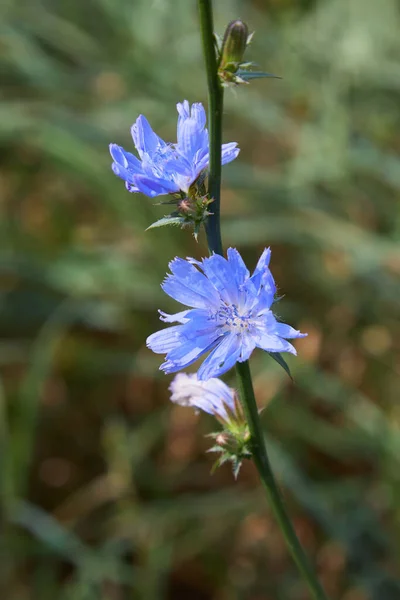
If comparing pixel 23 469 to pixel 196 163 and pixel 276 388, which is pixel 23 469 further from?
pixel 196 163

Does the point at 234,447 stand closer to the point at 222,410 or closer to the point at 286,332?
the point at 222,410

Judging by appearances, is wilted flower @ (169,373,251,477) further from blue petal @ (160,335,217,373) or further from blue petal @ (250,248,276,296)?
blue petal @ (250,248,276,296)

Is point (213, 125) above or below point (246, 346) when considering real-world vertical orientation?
above

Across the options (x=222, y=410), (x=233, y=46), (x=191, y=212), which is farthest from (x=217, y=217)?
(x=222, y=410)

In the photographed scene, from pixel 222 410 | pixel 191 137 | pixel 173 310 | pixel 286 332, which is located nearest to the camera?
pixel 286 332

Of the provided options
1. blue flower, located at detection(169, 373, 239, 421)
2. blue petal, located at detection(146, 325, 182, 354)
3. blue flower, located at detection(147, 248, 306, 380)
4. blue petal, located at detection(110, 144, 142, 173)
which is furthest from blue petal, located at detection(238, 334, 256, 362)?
blue petal, located at detection(110, 144, 142, 173)

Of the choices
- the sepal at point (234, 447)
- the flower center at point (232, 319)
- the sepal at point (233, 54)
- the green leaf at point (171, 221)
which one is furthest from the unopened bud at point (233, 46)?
the sepal at point (234, 447)
